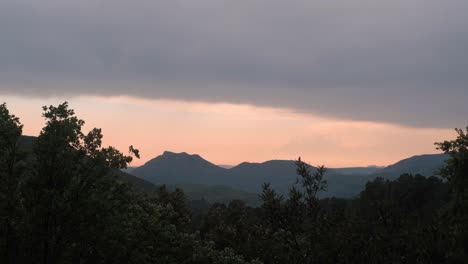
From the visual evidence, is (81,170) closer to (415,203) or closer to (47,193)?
(47,193)

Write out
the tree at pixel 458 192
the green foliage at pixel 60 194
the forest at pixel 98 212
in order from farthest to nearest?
the tree at pixel 458 192
the green foliage at pixel 60 194
the forest at pixel 98 212

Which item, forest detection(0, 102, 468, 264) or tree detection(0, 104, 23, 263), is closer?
forest detection(0, 102, 468, 264)

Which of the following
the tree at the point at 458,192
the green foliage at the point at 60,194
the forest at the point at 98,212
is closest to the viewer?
the forest at the point at 98,212

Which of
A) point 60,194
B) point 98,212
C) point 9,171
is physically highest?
point 9,171

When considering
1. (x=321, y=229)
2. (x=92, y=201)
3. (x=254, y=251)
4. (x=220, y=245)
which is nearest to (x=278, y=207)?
(x=321, y=229)

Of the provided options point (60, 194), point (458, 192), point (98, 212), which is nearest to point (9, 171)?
point (60, 194)

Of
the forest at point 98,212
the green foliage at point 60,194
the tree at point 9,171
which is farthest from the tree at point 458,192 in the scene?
the tree at point 9,171

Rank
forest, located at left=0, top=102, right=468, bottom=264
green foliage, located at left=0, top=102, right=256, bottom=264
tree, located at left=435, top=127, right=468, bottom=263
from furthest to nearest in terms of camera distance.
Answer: tree, located at left=435, top=127, right=468, bottom=263, green foliage, located at left=0, top=102, right=256, bottom=264, forest, located at left=0, top=102, right=468, bottom=264

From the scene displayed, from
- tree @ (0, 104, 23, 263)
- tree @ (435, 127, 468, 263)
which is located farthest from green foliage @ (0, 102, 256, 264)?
tree @ (435, 127, 468, 263)

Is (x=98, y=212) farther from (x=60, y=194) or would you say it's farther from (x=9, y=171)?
(x=9, y=171)

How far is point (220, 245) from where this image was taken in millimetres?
58312

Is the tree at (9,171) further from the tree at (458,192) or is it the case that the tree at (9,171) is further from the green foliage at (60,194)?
the tree at (458,192)

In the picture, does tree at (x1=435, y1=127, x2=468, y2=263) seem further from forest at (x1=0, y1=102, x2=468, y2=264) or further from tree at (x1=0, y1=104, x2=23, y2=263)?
tree at (x1=0, y1=104, x2=23, y2=263)

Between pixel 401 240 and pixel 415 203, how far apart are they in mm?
114023
